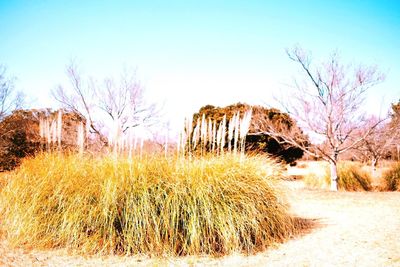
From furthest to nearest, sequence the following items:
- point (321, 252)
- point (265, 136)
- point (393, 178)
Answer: point (265, 136) → point (393, 178) → point (321, 252)

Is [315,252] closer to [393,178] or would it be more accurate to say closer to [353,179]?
[353,179]

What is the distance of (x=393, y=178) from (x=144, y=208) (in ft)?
34.4

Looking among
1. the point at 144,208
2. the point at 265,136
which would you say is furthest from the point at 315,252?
the point at 265,136

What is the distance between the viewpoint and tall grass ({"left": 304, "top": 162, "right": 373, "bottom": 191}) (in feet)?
36.1

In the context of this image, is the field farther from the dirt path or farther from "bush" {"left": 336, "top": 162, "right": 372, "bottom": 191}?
"bush" {"left": 336, "top": 162, "right": 372, "bottom": 191}

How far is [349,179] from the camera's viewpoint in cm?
1105

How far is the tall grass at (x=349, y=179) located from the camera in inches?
433

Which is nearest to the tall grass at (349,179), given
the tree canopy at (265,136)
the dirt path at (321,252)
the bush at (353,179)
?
the bush at (353,179)

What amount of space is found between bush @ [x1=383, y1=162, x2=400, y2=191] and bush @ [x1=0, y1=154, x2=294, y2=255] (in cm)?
859

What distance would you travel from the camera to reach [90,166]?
439cm

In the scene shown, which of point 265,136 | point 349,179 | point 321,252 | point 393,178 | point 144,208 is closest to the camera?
point 144,208

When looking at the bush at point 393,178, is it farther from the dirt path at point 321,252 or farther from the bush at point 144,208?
the bush at point 144,208

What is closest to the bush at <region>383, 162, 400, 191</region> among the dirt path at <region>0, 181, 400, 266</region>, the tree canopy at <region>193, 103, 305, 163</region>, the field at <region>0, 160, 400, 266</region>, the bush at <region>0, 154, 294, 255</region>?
the tree canopy at <region>193, 103, 305, 163</region>

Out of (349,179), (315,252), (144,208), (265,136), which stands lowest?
(349,179)
